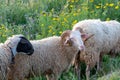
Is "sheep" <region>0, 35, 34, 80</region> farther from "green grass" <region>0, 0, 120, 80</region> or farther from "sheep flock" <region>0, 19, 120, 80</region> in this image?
"green grass" <region>0, 0, 120, 80</region>

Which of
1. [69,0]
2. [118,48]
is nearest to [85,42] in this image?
[118,48]

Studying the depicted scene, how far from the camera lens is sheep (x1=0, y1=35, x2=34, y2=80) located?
24.6 ft

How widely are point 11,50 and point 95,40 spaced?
2278 mm

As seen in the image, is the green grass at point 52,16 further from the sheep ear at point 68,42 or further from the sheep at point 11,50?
the sheep at point 11,50

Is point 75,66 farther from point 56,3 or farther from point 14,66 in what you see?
→ point 56,3

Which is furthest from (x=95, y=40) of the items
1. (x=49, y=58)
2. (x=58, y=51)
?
(x=49, y=58)

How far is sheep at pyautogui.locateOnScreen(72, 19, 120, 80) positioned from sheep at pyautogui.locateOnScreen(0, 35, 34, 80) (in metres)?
Result: 1.39

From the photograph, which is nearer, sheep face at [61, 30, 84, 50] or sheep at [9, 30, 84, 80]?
sheep at [9, 30, 84, 80]

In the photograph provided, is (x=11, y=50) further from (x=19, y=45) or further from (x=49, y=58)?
(x=49, y=58)

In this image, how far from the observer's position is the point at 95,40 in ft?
29.5

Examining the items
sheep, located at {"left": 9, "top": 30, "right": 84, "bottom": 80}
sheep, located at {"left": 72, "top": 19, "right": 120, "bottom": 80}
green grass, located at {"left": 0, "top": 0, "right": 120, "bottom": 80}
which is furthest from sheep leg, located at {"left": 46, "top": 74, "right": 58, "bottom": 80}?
sheep, located at {"left": 72, "top": 19, "right": 120, "bottom": 80}

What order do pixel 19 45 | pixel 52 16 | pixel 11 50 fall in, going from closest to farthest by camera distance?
1. pixel 11 50
2. pixel 19 45
3. pixel 52 16

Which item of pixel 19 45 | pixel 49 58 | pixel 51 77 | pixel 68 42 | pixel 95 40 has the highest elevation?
pixel 19 45

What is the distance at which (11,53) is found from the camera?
25.1 ft
